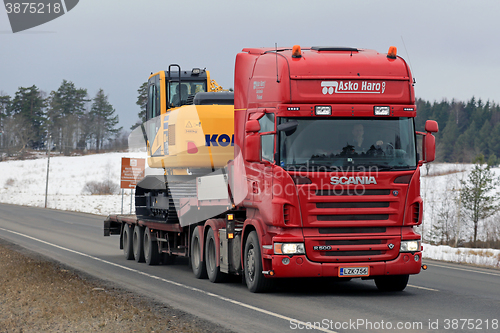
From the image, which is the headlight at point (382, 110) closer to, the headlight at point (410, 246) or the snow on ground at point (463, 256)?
the headlight at point (410, 246)

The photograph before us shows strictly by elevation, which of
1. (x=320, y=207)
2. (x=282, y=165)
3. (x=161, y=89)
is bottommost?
(x=320, y=207)

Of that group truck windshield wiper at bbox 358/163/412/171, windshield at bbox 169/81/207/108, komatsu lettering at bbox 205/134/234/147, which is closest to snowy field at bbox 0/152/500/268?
windshield at bbox 169/81/207/108

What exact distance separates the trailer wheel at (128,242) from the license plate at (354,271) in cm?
1045

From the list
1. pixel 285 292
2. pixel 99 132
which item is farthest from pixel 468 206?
pixel 99 132

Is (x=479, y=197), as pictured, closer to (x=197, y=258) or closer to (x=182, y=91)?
(x=182, y=91)

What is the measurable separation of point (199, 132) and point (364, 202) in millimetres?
5666

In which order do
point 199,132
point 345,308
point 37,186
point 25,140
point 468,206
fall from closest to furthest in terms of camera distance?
point 345,308
point 199,132
point 468,206
point 37,186
point 25,140

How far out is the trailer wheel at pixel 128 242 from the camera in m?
19.8

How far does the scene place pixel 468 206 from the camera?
49.5 metres

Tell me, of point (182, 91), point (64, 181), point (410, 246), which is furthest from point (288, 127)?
point (64, 181)

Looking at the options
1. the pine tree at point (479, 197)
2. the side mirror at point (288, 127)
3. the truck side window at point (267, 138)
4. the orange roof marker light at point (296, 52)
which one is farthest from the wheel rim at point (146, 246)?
the pine tree at point (479, 197)

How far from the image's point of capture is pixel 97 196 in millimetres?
71500

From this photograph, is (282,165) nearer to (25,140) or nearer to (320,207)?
→ (320,207)

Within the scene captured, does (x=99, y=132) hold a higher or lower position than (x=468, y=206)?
higher
